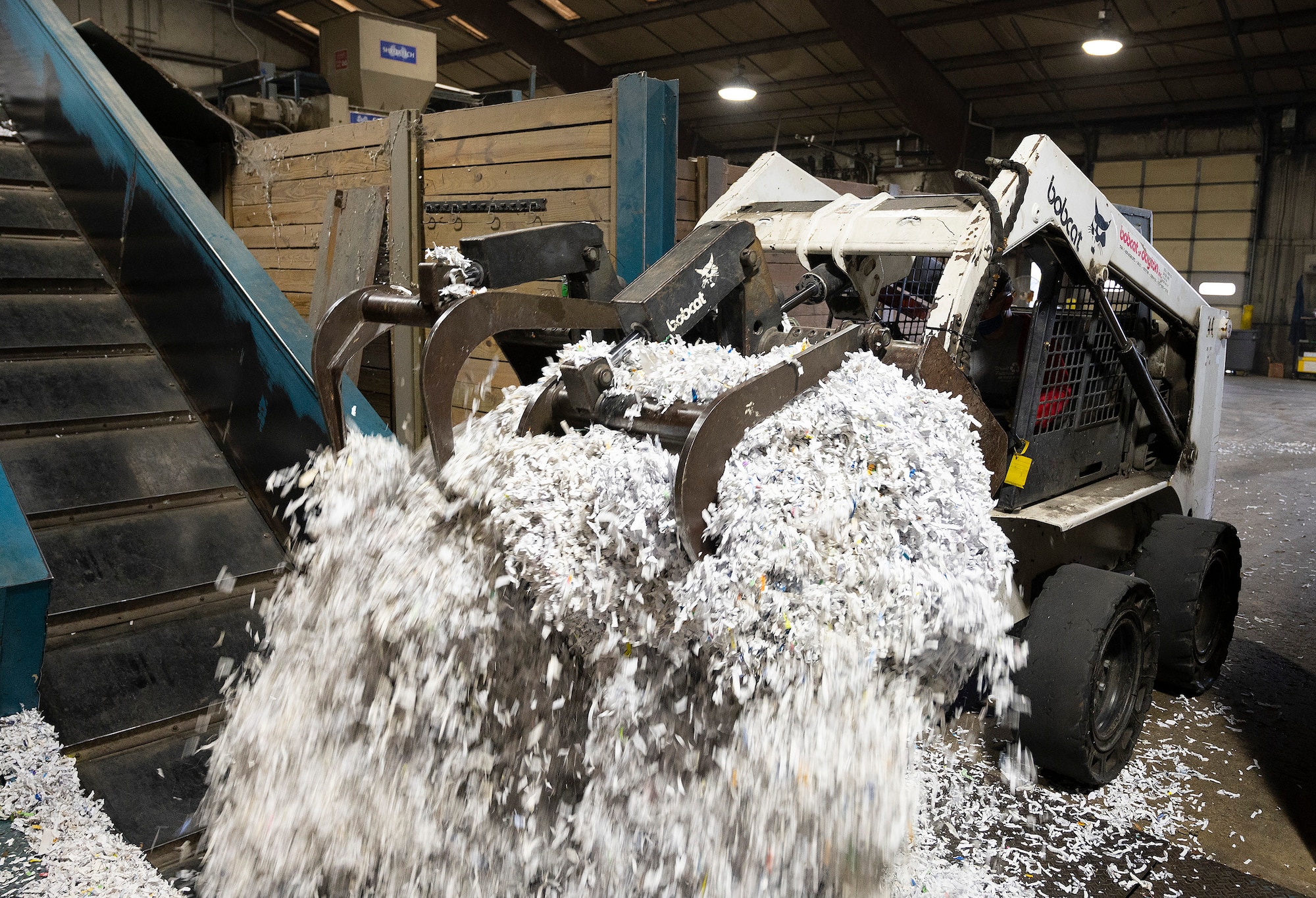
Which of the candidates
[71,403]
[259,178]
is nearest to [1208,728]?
[71,403]

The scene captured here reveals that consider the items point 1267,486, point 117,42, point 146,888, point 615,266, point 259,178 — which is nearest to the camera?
point 146,888

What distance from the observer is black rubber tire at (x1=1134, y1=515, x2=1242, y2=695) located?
3.32 m

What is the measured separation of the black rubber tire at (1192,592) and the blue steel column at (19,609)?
3532 mm

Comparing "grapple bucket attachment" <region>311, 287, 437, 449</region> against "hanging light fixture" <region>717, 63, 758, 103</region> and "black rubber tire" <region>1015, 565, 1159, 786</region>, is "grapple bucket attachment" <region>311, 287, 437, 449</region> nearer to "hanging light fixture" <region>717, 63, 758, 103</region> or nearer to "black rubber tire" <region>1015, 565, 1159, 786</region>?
"black rubber tire" <region>1015, 565, 1159, 786</region>

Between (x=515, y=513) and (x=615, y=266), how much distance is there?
7.07ft

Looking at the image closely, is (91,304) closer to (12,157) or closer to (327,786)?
(12,157)

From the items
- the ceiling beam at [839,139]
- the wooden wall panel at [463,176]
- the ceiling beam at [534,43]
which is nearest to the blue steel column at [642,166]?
the wooden wall panel at [463,176]

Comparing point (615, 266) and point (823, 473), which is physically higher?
point (615, 266)

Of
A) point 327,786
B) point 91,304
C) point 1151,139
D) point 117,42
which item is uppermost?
point 1151,139

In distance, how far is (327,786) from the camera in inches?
71.6

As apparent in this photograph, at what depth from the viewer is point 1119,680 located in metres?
2.94

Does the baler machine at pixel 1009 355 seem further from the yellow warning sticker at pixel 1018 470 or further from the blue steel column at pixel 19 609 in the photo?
the blue steel column at pixel 19 609

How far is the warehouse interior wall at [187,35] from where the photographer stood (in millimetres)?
13695

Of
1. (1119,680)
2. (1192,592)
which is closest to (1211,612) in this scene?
(1192,592)
